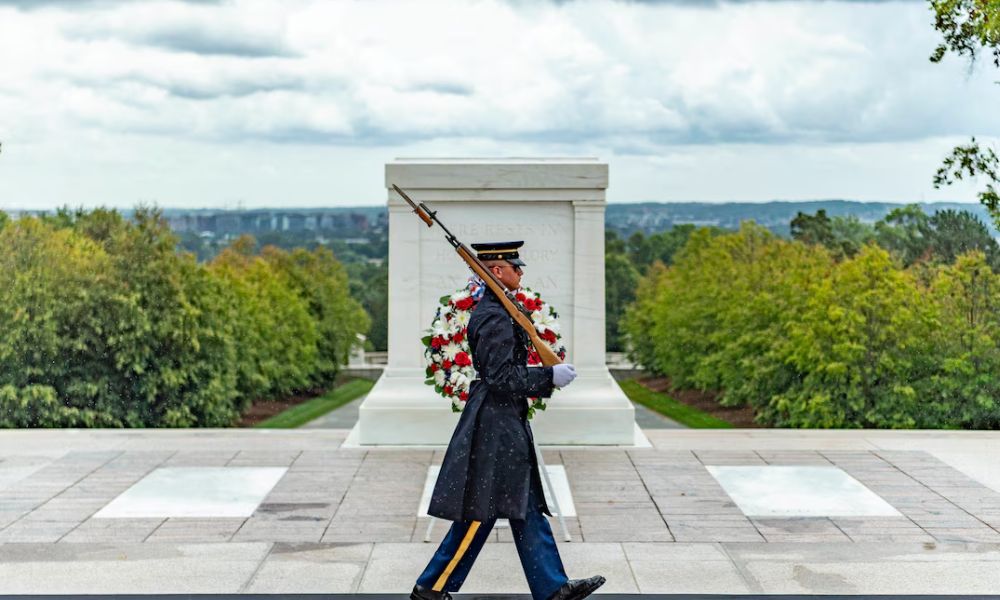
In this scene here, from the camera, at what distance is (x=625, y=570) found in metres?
6.80

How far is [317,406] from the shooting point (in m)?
35.2

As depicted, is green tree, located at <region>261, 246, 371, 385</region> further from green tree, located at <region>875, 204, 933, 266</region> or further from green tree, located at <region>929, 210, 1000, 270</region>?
green tree, located at <region>929, 210, 1000, 270</region>

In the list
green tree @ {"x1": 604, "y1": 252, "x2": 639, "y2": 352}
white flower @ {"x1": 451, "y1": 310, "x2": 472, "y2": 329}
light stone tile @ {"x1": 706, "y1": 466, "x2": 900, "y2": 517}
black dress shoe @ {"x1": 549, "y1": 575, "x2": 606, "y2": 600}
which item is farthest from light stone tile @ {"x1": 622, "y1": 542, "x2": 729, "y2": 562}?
green tree @ {"x1": 604, "y1": 252, "x2": 639, "y2": 352}

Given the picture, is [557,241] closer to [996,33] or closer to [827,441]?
[827,441]

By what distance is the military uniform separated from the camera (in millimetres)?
5812

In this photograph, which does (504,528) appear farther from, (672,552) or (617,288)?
(617,288)

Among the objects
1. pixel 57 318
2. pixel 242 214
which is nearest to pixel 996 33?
pixel 57 318

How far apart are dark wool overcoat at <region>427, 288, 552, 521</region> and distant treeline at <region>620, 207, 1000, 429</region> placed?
11.4m

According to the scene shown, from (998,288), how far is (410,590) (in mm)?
14295

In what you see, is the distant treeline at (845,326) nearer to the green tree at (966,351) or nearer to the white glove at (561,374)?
the green tree at (966,351)

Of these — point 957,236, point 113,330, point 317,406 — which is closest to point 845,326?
point 957,236

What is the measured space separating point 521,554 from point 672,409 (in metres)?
27.1

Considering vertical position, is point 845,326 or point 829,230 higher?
point 829,230

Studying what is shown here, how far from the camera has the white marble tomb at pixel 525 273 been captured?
10352mm
